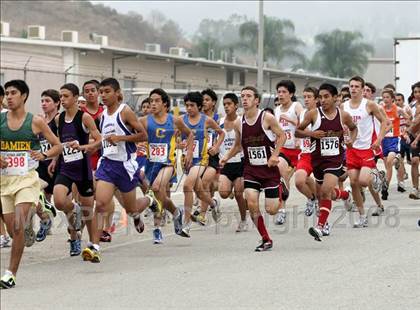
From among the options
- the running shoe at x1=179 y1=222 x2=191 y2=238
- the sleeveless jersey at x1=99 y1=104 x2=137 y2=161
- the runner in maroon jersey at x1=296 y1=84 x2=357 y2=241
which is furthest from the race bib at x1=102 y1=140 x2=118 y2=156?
the runner in maroon jersey at x1=296 y1=84 x2=357 y2=241

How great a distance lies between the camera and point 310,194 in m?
15.2

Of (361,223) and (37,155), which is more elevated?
(37,155)

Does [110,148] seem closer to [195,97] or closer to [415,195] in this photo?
[195,97]

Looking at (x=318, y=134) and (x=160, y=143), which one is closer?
(x=160, y=143)

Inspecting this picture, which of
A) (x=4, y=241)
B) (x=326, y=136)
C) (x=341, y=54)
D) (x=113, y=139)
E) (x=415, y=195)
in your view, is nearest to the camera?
(x=113, y=139)

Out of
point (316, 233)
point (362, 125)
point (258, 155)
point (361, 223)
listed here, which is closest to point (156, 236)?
point (258, 155)

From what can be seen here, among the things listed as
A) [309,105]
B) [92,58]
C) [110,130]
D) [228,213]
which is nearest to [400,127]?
[228,213]

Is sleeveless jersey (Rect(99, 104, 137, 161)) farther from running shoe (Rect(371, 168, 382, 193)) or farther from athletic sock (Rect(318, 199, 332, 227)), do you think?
running shoe (Rect(371, 168, 382, 193))

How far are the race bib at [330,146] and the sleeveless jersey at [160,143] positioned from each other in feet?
6.41

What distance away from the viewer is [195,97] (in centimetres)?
1468

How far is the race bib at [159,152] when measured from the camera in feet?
43.4

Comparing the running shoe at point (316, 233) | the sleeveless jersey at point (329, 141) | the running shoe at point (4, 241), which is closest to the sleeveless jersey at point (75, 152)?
the running shoe at point (4, 241)

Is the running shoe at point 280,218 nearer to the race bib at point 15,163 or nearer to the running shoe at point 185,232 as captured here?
the running shoe at point 185,232

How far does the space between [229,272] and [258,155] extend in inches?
93.0
